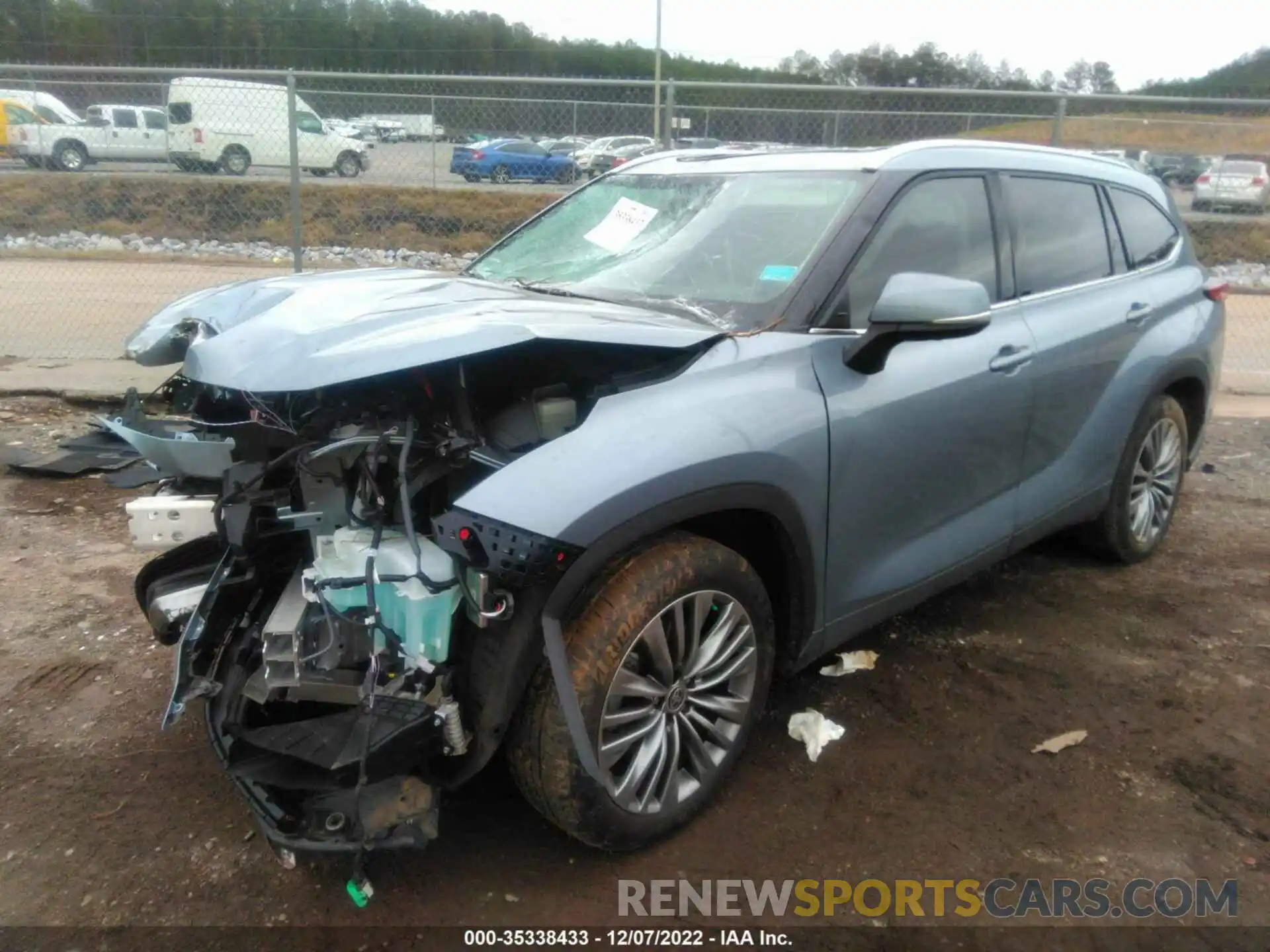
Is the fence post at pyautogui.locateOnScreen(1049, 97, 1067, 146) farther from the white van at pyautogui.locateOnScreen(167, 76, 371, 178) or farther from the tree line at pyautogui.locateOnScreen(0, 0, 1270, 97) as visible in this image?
the tree line at pyautogui.locateOnScreen(0, 0, 1270, 97)

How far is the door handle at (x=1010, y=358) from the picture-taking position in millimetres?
3355

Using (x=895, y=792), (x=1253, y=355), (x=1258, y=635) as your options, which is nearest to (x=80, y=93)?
(x=895, y=792)

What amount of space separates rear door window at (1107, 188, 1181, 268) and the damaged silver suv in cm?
90

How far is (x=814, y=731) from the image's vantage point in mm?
3189

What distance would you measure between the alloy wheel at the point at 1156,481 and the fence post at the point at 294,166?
5.55m

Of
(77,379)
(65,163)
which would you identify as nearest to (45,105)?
(65,163)

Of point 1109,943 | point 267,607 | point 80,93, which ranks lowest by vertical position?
point 1109,943

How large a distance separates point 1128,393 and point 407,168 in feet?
19.8

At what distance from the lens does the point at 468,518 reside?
85.0 inches

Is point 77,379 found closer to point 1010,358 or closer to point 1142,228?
point 1010,358

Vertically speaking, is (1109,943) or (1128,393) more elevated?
(1128,393)

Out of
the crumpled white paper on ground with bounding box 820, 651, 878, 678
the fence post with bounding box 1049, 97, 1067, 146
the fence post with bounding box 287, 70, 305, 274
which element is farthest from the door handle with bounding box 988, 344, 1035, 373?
the fence post with bounding box 287, 70, 305, 274

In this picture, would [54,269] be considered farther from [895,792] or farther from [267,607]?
[895,792]

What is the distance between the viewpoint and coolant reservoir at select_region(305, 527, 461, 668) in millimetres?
2266
